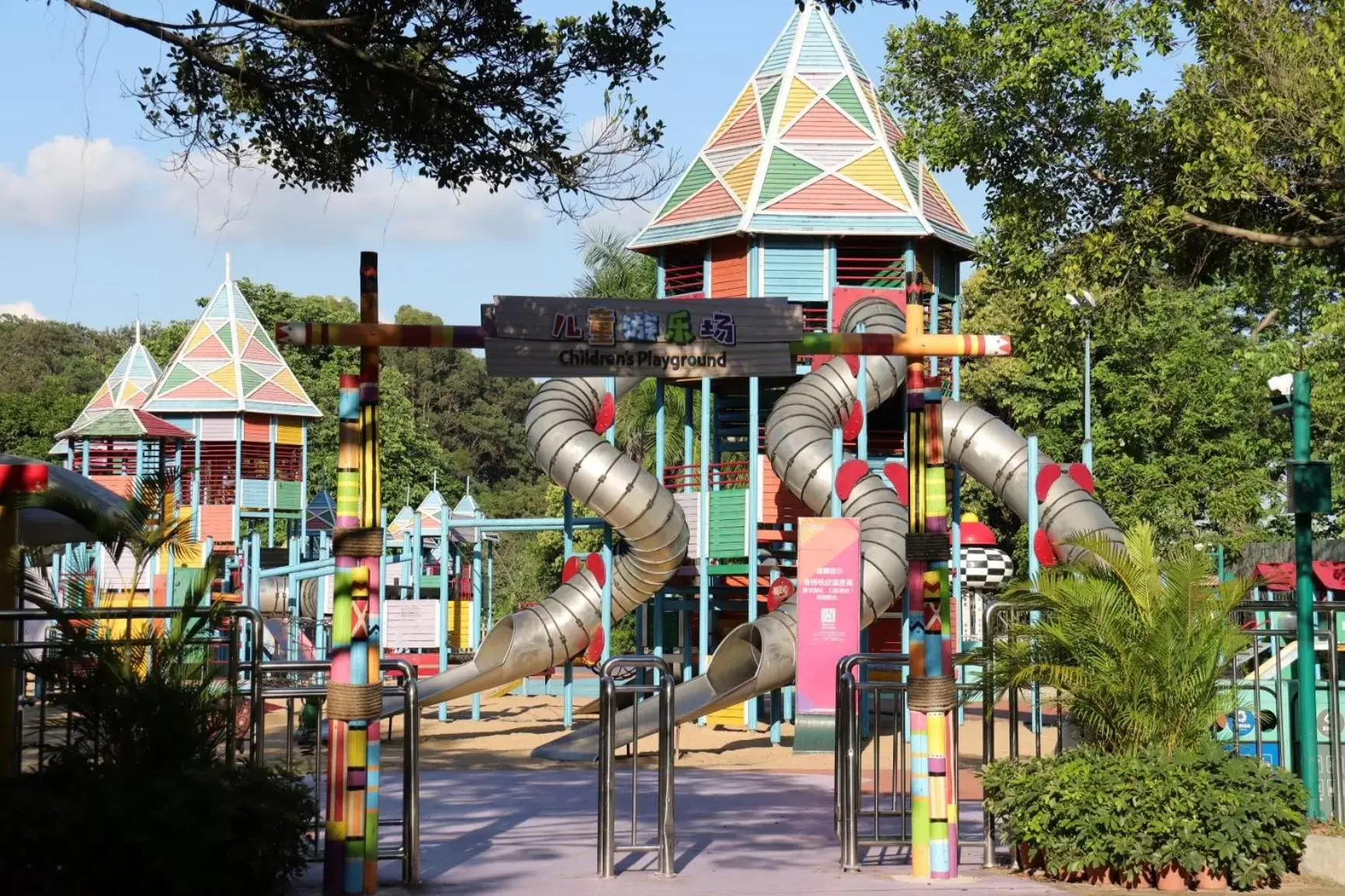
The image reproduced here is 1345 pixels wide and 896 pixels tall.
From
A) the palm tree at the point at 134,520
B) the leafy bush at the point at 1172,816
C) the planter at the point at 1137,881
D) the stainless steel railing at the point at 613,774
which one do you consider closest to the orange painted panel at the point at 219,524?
the palm tree at the point at 134,520

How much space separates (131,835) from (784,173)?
1877 cm

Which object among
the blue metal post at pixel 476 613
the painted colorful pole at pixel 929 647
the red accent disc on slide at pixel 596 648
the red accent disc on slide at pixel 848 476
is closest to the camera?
the painted colorful pole at pixel 929 647

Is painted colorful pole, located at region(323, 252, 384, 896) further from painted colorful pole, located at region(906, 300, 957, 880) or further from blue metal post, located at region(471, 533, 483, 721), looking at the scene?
blue metal post, located at region(471, 533, 483, 721)

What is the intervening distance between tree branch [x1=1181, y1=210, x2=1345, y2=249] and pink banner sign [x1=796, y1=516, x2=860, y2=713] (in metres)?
5.20

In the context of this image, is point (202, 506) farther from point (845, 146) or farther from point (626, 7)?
point (626, 7)

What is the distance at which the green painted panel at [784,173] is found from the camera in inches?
997

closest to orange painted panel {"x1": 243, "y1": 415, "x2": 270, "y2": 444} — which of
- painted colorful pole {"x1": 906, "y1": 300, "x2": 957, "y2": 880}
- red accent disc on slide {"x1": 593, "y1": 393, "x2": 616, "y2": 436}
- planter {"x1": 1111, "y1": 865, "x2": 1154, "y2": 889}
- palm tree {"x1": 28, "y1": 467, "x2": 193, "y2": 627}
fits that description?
red accent disc on slide {"x1": 593, "y1": 393, "x2": 616, "y2": 436}

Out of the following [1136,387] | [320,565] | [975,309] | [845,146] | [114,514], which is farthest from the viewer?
[975,309]

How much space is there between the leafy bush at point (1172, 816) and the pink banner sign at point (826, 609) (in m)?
9.51

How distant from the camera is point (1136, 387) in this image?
3975 centimetres

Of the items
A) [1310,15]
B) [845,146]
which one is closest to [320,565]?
[845,146]

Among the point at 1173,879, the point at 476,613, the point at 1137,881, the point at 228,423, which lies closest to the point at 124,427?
the point at 228,423

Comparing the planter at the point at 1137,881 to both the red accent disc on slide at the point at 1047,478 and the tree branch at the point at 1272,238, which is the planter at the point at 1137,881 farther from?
the red accent disc on slide at the point at 1047,478

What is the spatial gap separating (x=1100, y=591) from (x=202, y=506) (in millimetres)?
32287
